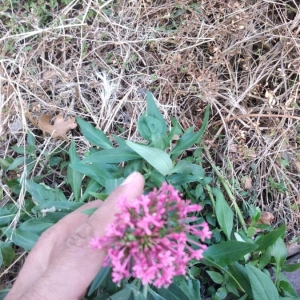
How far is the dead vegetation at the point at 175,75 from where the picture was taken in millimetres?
2129

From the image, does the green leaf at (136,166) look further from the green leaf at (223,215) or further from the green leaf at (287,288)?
the green leaf at (287,288)

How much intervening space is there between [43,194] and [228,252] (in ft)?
2.62

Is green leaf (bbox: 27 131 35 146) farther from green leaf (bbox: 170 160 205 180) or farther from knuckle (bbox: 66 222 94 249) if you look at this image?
knuckle (bbox: 66 222 94 249)

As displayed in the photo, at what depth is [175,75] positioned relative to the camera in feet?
7.29

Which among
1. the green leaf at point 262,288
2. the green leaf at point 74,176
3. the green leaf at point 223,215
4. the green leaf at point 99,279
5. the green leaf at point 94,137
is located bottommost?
the green leaf at point 262,288

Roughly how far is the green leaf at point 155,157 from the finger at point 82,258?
0.99 feet

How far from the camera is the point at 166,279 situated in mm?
960

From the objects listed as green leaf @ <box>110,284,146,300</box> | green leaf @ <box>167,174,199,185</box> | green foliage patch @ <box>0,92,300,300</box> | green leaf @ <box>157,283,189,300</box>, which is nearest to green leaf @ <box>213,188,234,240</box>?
Result: green foliage patch @ <box>0,92,300,300</box>

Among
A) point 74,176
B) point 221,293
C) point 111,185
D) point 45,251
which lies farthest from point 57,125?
point 221,293

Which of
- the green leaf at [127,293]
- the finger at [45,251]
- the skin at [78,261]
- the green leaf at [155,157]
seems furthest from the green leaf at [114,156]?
the green leaf at [127,293]

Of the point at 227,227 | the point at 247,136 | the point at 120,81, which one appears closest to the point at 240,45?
the point at 247,136

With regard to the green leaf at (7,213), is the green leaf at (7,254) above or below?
below

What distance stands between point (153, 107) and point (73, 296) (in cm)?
80

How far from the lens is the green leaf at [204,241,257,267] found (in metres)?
1.53
